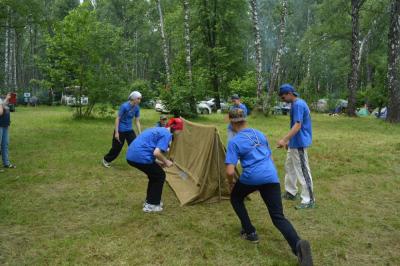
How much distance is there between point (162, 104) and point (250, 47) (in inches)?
1146

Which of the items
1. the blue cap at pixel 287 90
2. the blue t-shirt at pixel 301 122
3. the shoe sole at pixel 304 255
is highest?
the blue cap at pixel 287 90

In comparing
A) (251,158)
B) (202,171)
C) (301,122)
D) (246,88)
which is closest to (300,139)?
(301,122)

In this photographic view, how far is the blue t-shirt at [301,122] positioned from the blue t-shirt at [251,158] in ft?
5.45

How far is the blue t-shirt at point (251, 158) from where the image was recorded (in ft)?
14.6

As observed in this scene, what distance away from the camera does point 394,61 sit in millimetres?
18000

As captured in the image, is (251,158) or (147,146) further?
(147,146)

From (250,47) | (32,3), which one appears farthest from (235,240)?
(250,47)

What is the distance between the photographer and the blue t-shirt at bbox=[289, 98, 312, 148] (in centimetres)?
605

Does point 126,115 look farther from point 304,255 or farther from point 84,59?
point 84,59

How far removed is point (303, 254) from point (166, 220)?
2.24m

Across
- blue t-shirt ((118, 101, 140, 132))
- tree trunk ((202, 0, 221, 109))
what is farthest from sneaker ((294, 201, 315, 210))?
tree trunk ((202, 0, 221, 109))

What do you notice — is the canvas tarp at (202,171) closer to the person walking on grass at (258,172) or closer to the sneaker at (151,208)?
the sneaker at (151,208)

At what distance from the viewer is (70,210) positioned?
6.21 metres

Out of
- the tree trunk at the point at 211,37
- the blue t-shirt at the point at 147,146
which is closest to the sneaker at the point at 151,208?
the blue t-shirt at the point at 147,146
